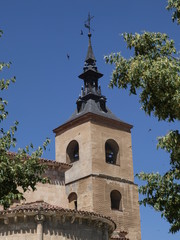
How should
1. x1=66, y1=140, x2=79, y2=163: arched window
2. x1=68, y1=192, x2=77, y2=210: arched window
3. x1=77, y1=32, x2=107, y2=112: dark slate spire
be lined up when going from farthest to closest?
1. x1=77, y1=32, x2=107, y2=112: dark slate spire
2. x1=66, y1=140, x2=79, y2=163: arched window
3. x1=68, y1=192, x2=77, y2=210: arched window

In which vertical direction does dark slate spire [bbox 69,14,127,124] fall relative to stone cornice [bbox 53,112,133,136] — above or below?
above

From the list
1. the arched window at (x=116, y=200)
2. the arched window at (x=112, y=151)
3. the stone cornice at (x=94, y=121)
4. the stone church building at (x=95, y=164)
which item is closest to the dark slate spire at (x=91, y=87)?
the stone church building at (x=95, y=164)

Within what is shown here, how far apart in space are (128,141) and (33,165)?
22.2 m

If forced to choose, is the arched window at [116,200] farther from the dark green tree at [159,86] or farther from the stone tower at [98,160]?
the dark green tree at [159,86]

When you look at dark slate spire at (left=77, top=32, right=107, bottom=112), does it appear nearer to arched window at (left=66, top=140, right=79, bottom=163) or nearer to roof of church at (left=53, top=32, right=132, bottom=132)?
roof of church at (left=53, top=32, right=132, bottom=132)

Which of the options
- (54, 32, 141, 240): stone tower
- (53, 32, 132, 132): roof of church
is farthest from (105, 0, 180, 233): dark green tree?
(53, 32, 132, 132): roof of church

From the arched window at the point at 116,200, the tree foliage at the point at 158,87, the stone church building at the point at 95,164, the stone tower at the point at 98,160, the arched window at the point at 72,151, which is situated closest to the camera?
the tree foliage at the point at 158,87

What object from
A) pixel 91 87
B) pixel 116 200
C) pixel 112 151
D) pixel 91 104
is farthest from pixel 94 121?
pixel 116 200

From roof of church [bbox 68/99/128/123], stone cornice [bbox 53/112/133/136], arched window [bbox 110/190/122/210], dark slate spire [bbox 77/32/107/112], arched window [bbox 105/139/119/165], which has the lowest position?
arched window [bbox 110/190/122/210]

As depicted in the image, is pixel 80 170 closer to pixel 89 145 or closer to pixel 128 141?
pixel 89 145

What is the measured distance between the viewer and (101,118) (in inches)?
1276

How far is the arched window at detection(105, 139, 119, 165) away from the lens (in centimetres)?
3247

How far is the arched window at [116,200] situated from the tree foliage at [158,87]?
62.2 ft

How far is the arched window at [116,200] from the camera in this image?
3090 centimetres
